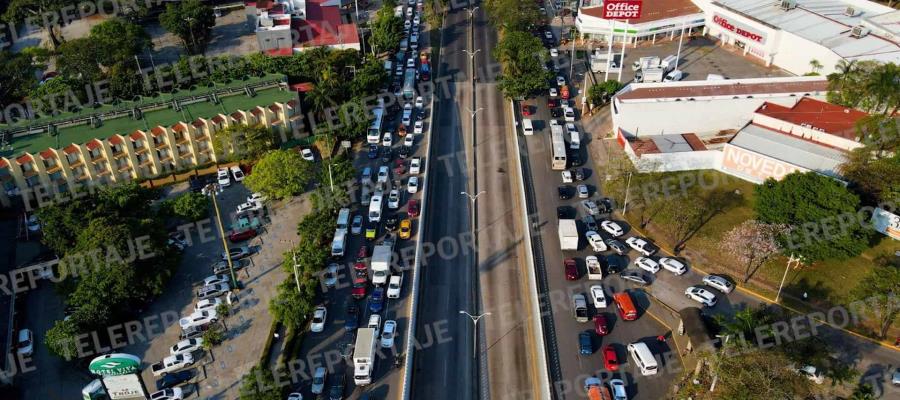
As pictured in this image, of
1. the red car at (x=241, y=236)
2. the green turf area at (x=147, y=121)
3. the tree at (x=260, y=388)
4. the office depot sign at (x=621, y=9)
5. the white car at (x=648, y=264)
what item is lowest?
the tree at (x=260, y=388)

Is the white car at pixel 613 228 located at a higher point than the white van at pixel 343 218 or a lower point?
lower

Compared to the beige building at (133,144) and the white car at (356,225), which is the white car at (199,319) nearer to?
the white car at (356,225)

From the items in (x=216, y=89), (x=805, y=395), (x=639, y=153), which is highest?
(x=216, y=89)

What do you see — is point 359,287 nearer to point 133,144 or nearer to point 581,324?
point 581,324

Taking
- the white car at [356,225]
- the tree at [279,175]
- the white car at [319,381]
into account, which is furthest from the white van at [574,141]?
the white car at [319,381]

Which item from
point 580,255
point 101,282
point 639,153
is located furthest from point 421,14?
point 101,282

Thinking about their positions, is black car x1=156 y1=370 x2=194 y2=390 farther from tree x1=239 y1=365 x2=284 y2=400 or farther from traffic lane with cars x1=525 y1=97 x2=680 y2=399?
traffic lane with cars x1=525 y1=97 x2=680 y2=399

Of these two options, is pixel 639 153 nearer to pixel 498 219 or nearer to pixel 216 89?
pixel 498 219

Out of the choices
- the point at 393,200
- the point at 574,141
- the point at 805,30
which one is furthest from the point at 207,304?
the point at 805,30

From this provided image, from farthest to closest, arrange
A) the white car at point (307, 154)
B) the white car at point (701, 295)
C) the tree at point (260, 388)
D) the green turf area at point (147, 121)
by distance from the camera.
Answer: the white car at point (307, 154), the green turf area at point (147, 121), the white car at point (701, 295), the tree at point (260, 388)
